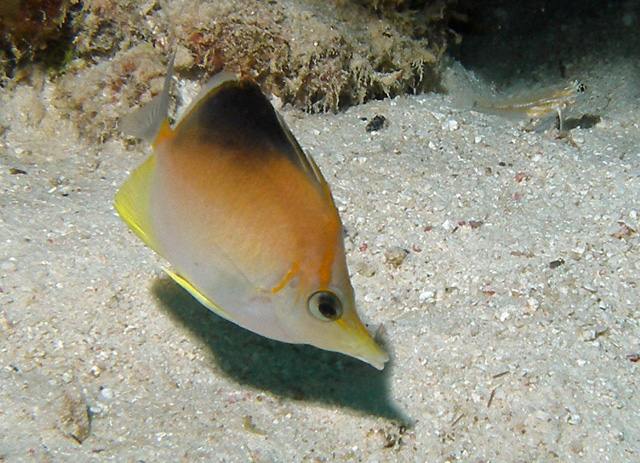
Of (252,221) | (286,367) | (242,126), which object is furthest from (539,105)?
(252,221)

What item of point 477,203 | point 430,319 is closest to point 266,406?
point 430,319

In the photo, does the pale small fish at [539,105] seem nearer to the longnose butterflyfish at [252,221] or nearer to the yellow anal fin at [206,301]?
the longnose butterflyfish at [252,221]

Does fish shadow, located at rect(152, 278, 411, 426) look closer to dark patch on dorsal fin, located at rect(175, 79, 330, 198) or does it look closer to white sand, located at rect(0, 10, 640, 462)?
white sand, located at rect(0, 10, 640, 462)

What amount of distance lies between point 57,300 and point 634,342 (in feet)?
10.4

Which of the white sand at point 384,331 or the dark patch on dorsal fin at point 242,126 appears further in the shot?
the white sand at point 384,331

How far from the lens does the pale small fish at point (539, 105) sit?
445 centimetres

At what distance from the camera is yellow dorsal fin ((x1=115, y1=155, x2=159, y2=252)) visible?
75.8 inches

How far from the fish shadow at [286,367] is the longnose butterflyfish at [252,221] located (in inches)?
34.2

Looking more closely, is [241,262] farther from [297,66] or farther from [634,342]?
[297,66]

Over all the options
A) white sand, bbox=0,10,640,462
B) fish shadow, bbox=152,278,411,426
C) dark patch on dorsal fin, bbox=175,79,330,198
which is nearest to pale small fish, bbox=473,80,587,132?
white sand, bbox=0,10,640,462

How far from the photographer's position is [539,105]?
448cm

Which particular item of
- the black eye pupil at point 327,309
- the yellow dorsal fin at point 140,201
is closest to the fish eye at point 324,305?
the black eye pupil at point 327,309

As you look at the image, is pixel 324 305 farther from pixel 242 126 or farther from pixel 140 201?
pixel 140 201

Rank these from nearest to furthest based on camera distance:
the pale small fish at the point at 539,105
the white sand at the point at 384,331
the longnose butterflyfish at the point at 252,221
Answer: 1. the longnose butterflyfish at the point at 252,221
2. the white sand at the point at 384,331
3. the pale small fish at the point at 539,105
